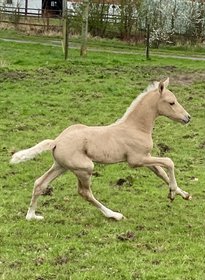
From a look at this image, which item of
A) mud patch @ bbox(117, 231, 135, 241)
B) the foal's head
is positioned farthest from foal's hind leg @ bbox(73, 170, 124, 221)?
the foal's head

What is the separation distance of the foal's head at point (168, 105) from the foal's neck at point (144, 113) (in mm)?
76

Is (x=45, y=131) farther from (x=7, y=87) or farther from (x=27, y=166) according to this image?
(x=7, y=87)

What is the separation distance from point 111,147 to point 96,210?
33.8 inches

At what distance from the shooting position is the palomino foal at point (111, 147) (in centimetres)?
655

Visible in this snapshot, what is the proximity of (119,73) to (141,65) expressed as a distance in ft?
10.3

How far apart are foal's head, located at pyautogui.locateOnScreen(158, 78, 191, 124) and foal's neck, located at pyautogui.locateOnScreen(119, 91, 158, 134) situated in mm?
76

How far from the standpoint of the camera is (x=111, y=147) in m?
6.80

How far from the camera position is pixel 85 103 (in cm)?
1423

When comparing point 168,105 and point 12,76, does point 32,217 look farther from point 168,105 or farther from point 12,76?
point 12,76

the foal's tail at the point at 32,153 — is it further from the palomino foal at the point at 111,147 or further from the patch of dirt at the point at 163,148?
the patch of dirt at the point at 163,148

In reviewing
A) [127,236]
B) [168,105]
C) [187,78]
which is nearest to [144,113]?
[168,105]

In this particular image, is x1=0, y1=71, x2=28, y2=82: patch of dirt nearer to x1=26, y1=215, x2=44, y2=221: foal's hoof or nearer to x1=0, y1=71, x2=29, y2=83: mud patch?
x1=0, y1=71, x2=29, y2=83: mud patch

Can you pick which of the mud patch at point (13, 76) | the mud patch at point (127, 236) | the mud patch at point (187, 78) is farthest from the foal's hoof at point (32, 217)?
the mud patch at point (187, 78)

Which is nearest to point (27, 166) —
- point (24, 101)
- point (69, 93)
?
point (24, 101)
